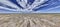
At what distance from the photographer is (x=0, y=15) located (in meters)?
1.33

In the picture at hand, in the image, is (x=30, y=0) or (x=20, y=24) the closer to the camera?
(x=20, y=24)

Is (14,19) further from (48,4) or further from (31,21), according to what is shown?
(48,4)

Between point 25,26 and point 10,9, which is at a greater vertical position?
point 10,9

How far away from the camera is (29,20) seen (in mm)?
1247

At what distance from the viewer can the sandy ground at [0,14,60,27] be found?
1.19 meters

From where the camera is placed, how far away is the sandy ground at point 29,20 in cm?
119

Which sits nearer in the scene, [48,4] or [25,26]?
[25,26]

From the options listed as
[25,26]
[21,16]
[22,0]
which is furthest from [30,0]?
[25,26]

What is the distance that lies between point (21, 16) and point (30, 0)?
0.64 ft

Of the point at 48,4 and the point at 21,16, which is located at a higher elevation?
the point at 48,4

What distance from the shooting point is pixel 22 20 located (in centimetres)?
125

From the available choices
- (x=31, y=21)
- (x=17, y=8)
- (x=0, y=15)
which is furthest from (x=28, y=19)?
(x=0, y=15)

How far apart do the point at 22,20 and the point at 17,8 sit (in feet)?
0.51

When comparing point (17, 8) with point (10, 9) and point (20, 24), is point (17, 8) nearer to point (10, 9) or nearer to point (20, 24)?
point (10, 9)
